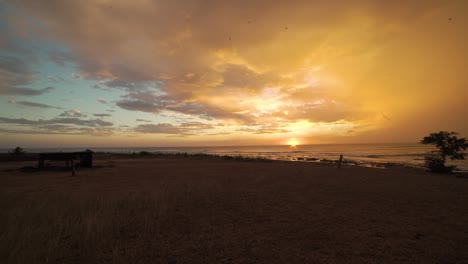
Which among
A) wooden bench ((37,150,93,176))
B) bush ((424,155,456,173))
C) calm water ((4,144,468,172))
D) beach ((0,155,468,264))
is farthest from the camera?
calm water ((4,144,468,172))

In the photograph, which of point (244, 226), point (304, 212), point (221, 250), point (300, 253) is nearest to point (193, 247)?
point (221, 250)

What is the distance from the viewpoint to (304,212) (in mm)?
8516

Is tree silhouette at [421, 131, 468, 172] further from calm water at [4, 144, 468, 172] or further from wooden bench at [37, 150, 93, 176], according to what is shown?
wooden bench at [37, 150, 93, 176]

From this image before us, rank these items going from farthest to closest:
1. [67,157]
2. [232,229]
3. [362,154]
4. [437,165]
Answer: [362,154] → [437,165] → [67,157] → [232,229]

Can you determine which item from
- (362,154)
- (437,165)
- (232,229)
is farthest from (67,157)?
(362,154)

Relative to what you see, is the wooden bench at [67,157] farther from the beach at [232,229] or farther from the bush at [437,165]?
the bush at [437,165]

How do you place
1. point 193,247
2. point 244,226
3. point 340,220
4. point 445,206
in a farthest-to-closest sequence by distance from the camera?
1. point 445,206
2. point 340,220
3. point 244,226
4. point 193,247

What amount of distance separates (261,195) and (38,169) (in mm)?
22802

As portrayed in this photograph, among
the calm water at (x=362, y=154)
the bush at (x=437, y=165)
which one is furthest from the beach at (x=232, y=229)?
the calm water at (x=362, y=154)

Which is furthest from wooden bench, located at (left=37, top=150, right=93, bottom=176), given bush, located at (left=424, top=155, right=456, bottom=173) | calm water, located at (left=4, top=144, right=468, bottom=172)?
calm water, located at (left=4, top=144, right=468, bottom=172)

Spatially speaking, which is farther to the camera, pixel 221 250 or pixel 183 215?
pixel 183 215

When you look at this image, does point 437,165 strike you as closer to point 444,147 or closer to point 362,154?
point 444,147

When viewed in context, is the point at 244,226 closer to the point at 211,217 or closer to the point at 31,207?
the point at 211,217

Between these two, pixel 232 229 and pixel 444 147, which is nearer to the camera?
pixel 232 229
